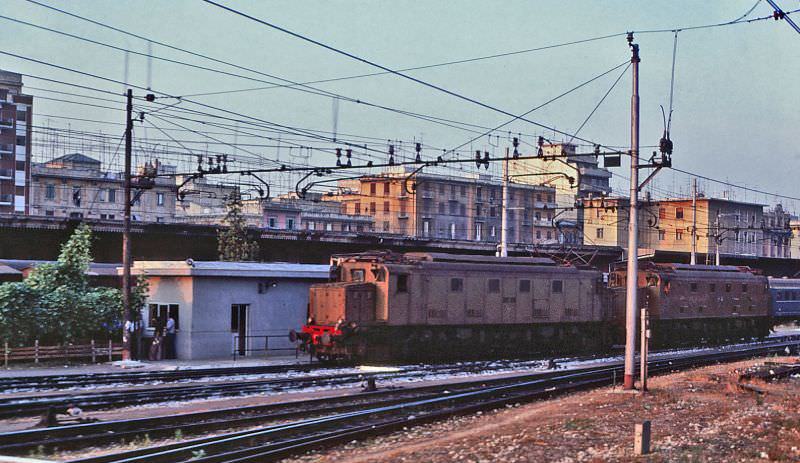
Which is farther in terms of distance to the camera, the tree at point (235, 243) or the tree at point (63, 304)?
the tree at point (235, 243)

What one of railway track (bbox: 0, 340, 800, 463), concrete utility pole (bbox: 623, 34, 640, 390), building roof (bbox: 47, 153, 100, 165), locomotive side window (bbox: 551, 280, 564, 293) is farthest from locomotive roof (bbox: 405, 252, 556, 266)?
building roof (bbox: 47, 153, 100, 165)

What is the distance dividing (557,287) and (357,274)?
9.57m

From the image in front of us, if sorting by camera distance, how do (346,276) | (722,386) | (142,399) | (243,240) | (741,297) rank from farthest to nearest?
(243,240), (741,297), (346,276), (722,386), (142,399)

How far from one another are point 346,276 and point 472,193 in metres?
70.8

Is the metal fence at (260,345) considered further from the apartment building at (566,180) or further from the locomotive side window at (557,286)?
the apartment building at (566,180)

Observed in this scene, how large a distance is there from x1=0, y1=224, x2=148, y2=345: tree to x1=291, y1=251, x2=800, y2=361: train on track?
7.21 m

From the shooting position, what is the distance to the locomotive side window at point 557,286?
38.1 m

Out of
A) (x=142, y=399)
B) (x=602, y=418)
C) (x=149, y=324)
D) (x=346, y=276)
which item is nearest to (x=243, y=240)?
(x=149, y=324)

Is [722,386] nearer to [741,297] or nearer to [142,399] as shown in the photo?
[142,399]

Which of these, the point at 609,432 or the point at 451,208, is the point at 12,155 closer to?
the point at 451,208

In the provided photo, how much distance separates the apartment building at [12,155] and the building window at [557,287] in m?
69.5

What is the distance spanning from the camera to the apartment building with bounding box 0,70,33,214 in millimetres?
93500

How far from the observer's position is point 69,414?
18797 millimetres

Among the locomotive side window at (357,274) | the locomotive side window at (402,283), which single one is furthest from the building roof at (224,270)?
the locomotive side window at (402,283)
